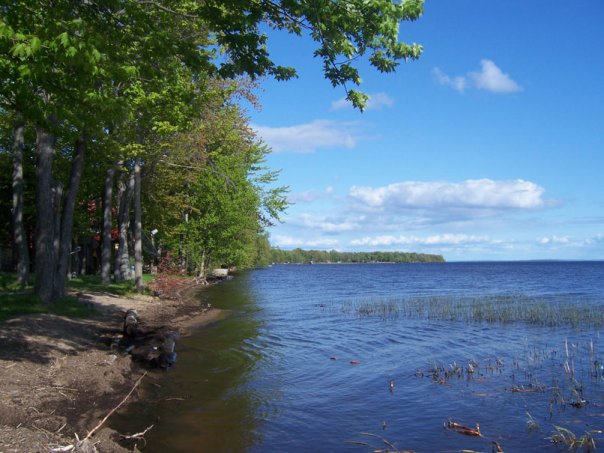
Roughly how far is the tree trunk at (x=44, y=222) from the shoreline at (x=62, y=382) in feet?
5.10

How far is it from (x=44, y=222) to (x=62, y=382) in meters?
6.90

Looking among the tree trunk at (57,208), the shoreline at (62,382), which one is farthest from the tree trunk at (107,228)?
the shoreline at (62,382)

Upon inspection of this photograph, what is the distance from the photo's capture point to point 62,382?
8703mm

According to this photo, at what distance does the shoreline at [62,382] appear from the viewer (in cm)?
617

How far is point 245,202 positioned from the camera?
123 feet

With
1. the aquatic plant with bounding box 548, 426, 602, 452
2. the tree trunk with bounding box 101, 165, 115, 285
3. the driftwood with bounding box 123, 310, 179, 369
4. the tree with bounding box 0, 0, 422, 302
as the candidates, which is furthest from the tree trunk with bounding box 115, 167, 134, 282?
the aquatic plant with bounding box 548, 426, 602, 452

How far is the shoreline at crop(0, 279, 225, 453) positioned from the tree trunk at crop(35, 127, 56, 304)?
61.2 inches

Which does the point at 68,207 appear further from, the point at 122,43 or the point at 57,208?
the point at 122,43

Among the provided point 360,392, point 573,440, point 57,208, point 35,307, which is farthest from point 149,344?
point 573,440

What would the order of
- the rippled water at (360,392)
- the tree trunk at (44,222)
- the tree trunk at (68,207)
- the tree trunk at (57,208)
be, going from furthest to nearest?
the tree trunk at (57,208), the tree trunk at (68,207), the tree trunk at (44,222), the rippled water at (360,392)

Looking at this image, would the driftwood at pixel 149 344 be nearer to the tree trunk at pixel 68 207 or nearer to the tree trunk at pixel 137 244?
the tree trunk at pixel 68 207

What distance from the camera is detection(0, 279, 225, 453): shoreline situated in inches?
243

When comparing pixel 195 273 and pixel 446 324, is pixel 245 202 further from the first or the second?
pixel 446 324

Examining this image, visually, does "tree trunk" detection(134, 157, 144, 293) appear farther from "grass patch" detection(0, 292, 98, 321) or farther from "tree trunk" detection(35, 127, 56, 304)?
"tree trunk" detection(35, 127, 56, 304)
